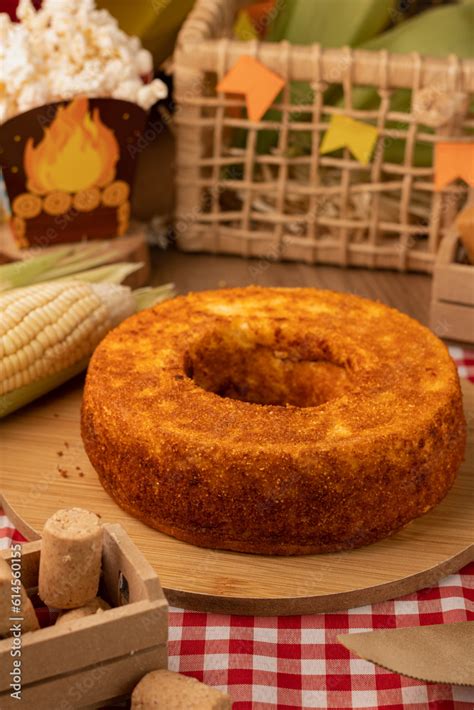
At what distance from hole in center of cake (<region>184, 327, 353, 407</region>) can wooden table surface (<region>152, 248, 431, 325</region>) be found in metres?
0.64

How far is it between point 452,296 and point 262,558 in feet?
2.68

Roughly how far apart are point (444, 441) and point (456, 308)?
0.63 meters

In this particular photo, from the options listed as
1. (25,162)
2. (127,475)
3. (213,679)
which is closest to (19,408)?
(127,475)

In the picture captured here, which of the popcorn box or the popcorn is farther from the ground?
the popcorn

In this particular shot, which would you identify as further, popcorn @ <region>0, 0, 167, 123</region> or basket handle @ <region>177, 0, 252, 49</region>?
basket handle @ <region>177, 0, 252, 49</region>

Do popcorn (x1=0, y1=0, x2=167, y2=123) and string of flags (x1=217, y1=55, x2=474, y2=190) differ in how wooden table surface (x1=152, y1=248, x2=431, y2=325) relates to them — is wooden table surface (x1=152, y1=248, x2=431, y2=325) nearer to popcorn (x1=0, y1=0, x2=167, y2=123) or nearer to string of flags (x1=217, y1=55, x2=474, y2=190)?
string of flags (x1=217, y1=55, x2=474, y2=190)

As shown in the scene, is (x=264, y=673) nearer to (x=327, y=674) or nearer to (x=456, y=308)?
(x=327, y=674)

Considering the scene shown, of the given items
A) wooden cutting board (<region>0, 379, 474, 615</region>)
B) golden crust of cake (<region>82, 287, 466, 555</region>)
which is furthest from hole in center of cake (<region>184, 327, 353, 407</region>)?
wooden cutting board (<region>0, 379, 474, 615</region>)

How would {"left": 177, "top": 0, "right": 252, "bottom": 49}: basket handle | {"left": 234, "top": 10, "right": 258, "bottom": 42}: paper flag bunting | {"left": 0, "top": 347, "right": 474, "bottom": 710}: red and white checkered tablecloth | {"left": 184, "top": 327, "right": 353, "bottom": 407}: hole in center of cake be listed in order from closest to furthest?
{"left": 0, "top": 347, "right": 474, "bottom": 710}: red and white checkered tablecloth < {"left": 184, "top": 327, "right": 353, "bottom": 407}: hole in center of cake < {"left": 177, "top": 0, "right": 252, "bottom": 49}: basket handle < {"left": 234, "top": 10, "right": 258, "bottom": 42}: paper flag bunting

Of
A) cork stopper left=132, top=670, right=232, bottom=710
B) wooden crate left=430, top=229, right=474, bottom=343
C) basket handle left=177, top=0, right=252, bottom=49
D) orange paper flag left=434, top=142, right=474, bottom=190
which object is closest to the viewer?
cork stopper left=132, top=670, right=232, bottom=710

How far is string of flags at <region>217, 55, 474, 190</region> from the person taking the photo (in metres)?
2.09

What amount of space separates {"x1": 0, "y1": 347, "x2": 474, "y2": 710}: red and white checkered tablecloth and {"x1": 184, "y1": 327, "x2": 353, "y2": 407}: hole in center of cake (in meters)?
0.39

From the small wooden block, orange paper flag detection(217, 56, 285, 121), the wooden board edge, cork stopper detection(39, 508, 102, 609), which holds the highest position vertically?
orange paper flag detection(217, 56, 285, 121)

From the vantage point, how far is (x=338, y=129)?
2148 mm
